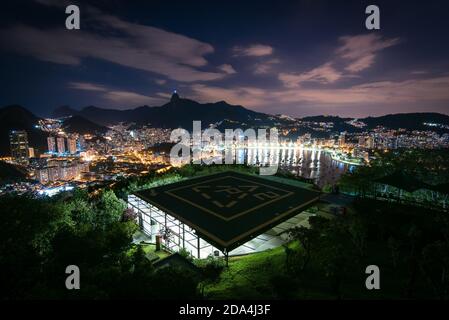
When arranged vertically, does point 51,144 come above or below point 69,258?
above

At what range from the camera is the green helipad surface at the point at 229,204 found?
25.6ft

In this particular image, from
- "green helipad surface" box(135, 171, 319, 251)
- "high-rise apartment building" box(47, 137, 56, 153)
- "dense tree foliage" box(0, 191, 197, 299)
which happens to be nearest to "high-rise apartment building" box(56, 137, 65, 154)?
"high-rise apartment building" box(47, 137, 56, 153)

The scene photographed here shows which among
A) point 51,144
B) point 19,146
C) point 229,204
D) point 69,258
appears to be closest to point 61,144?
point 51,144

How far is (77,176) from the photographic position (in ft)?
218

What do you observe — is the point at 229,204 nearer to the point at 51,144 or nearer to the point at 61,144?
the point at 51,144

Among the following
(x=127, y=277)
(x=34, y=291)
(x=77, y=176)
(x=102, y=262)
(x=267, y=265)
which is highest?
(x=127, y=277)

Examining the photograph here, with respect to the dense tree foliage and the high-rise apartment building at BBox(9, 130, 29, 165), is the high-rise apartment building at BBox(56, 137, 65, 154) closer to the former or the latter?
the high-rise apartment building at BBox(9, 130, 29, 165)

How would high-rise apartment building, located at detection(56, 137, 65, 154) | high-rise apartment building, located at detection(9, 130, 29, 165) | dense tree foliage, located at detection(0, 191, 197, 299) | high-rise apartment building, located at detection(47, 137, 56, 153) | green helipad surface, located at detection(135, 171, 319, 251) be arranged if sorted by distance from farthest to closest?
high-rise apartment building, located at detection(56, 137, 65, 154), high-rise apartment building, located at detection(47, 137, 56, 153), high-rise apartment building, located at detection(9, 130, 29, 165), green helipad surface, located at detection(135, 171, 319, 251), dense tree foliage, located at detection(0, 191, 197, 299)

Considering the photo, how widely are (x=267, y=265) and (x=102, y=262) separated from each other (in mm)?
5223

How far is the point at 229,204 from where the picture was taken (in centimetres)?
994

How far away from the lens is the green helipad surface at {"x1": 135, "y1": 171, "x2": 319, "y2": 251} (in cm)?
779

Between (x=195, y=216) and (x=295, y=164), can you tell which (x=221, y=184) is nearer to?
(x=195, y=216)

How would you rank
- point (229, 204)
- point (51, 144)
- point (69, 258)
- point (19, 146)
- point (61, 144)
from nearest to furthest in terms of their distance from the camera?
point (69, 258) < point (229, 204) < point (19, 146) < point (51, 144) < point (61, 144)
